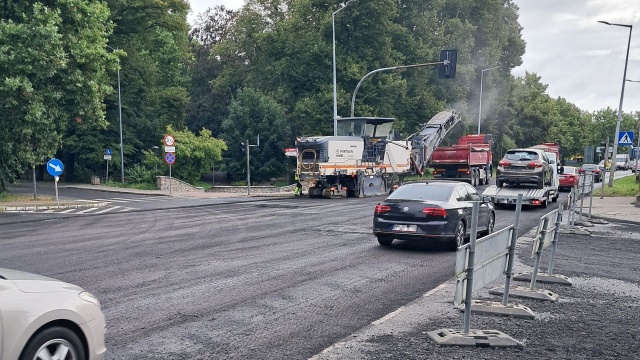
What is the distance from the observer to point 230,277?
9.65 meters

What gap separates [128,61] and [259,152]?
12.5m

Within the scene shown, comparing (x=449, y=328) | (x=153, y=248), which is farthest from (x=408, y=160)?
(x=449, y=328)

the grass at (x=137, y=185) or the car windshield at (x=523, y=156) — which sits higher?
the car windshield at (x=523, y=156)

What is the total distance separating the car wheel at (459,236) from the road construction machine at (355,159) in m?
17.1

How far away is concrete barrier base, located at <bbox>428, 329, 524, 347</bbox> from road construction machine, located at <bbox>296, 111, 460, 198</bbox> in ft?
77.7

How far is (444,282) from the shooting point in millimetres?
9438

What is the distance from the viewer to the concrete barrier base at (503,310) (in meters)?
7.20

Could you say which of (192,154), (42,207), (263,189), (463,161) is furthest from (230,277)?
(192,154)

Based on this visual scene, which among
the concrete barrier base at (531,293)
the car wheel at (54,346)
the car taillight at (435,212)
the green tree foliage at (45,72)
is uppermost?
the green tree foliage at (45,72)

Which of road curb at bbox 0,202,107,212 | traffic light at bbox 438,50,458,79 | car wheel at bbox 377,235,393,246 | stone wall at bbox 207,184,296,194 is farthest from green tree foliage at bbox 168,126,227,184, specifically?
car wheel at bbox 377,235,393,246

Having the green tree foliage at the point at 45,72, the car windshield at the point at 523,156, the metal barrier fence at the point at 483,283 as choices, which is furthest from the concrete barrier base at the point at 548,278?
the green tree foliage at the point at 45,72

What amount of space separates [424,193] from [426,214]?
867 millimetres

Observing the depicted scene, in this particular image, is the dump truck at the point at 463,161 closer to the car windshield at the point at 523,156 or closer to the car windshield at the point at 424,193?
the car windshield at the point at 523,156

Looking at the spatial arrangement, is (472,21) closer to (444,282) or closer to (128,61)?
(128,61)
